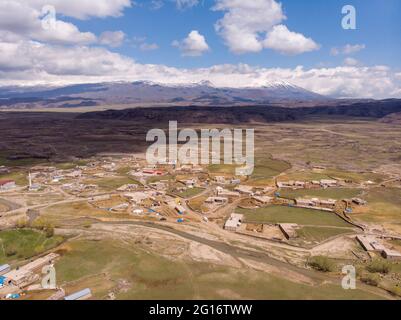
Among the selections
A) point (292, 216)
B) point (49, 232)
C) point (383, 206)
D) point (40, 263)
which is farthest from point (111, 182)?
point (383, 206)

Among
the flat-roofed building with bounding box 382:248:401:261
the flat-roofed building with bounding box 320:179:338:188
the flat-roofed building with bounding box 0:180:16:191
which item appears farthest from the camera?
the flat-roofed building with bounding box 320:179:338:188

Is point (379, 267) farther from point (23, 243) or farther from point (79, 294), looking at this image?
point (23, 243)

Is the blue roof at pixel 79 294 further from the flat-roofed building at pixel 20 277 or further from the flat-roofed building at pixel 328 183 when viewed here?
the flat-roofed building at pixel 328 183

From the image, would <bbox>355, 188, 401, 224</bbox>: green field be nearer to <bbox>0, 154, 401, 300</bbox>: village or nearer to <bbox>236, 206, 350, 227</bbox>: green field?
<bbox>0, 154, 401, 300</bbox>: village

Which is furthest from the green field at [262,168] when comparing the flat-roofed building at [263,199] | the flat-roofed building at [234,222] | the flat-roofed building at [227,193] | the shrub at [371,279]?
the shrub at [371,279]

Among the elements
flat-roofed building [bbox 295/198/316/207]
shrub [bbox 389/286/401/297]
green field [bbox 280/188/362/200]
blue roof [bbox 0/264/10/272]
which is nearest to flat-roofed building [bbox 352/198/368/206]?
green field [bbox 280/188/362/200]

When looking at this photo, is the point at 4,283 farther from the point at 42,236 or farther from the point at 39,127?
the point at 39,127
